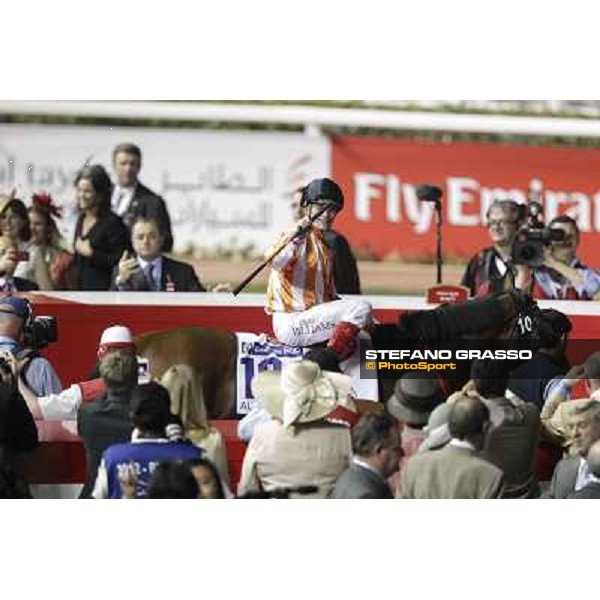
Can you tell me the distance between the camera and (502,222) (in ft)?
27.3

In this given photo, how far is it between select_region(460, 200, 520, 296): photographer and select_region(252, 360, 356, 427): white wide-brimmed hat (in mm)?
726

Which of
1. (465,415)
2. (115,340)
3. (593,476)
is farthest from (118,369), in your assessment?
(593,476)

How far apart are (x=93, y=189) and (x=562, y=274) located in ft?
7.09

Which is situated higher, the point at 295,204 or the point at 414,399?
the point at 295,204

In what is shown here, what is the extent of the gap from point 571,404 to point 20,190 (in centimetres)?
268

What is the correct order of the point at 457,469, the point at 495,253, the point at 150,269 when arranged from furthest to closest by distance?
the point at 457,469 < the point at 495,253 < the point at 150,269

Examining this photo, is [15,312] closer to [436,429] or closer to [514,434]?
[436,429]

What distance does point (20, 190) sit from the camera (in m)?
8.22

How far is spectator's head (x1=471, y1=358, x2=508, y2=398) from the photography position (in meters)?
8.37

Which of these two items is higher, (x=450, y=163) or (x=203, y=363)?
(x=450, y=163)

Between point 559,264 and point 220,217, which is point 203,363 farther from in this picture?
point 559,264

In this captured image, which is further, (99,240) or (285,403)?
(285,403)

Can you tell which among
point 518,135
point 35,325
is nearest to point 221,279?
point 35,325

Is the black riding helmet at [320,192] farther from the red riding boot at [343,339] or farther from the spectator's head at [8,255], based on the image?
the spectator's head at [8,255]
